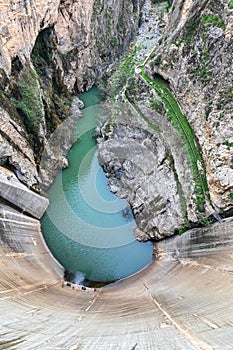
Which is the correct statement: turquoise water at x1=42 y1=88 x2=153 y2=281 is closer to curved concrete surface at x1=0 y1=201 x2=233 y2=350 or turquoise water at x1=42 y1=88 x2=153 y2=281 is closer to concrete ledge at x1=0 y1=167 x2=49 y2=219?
concrete ledge at x1=0 y1=167 x2=49 y2=219

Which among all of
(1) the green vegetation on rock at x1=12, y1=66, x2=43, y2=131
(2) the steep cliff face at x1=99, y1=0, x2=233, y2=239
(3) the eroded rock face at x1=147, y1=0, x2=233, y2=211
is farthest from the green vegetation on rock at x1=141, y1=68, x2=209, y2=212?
(1) the green vegetation on rock at x1=12, y1=66, x2=43, y2=131

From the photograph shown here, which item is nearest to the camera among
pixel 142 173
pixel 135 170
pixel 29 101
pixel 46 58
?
pixel 142 173

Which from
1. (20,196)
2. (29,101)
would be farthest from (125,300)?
(29,101)

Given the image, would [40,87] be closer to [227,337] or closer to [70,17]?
[70,17]

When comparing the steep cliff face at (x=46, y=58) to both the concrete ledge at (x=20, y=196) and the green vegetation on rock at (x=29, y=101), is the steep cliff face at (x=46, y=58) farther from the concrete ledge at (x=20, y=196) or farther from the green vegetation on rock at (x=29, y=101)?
the concrete ledge at (x=20, y=196)

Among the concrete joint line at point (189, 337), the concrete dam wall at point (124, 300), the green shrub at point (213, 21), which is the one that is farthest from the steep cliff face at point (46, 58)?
the concrete joint line at point (189, 337)

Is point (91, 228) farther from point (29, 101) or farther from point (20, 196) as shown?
point (29, 101)

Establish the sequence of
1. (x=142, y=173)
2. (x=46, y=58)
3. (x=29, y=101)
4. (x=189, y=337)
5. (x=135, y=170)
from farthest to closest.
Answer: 1. (x=46, y=58)
2. (x=135, y=170)
3. (x=29, y=101)
4. (x=142, y=173)
5. (x=189, y=337)
